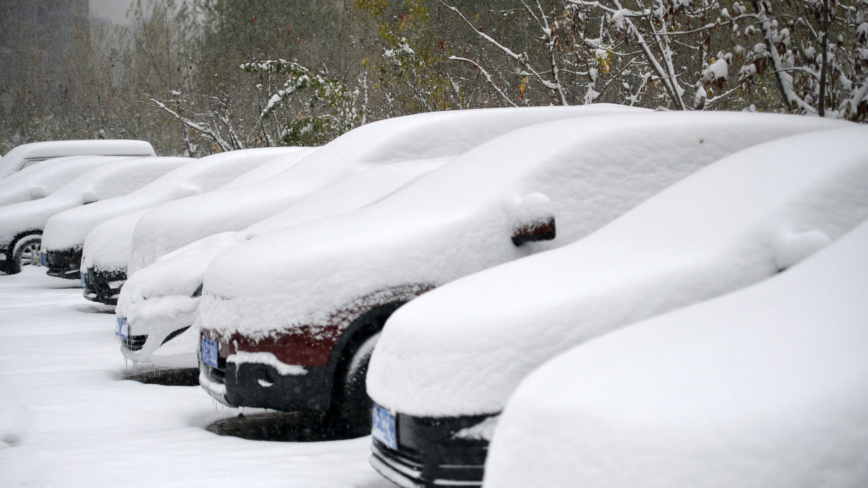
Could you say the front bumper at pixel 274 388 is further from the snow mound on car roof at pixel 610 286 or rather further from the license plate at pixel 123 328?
the license plate at pixel 123 328

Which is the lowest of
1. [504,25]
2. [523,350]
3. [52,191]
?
[52,191]

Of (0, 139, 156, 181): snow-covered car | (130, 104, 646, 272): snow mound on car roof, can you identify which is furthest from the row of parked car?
(0, 139, 156, 181): snow-covered car

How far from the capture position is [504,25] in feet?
51.0

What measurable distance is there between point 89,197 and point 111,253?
4.51m

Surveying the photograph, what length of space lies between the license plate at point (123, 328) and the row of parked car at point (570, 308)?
0.03 m

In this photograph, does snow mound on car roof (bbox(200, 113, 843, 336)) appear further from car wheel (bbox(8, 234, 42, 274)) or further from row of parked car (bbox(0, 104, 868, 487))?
car wheel (bbox(8, 234, 42, 274))

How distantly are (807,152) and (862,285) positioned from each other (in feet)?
4.16

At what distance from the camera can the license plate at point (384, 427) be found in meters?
3.07

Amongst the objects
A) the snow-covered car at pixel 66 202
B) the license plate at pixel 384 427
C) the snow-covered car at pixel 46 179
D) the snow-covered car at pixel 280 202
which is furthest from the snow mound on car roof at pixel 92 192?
the license plate at pixel 384 427

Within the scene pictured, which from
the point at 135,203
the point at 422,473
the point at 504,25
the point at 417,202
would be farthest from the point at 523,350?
the point at 504,25

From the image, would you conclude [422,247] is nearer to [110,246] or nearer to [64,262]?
[110,246]

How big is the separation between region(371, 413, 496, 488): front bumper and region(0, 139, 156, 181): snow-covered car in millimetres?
14712

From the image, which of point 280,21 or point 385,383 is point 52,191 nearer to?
point 280,21

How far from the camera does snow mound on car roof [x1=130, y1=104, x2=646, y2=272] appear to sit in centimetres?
646
